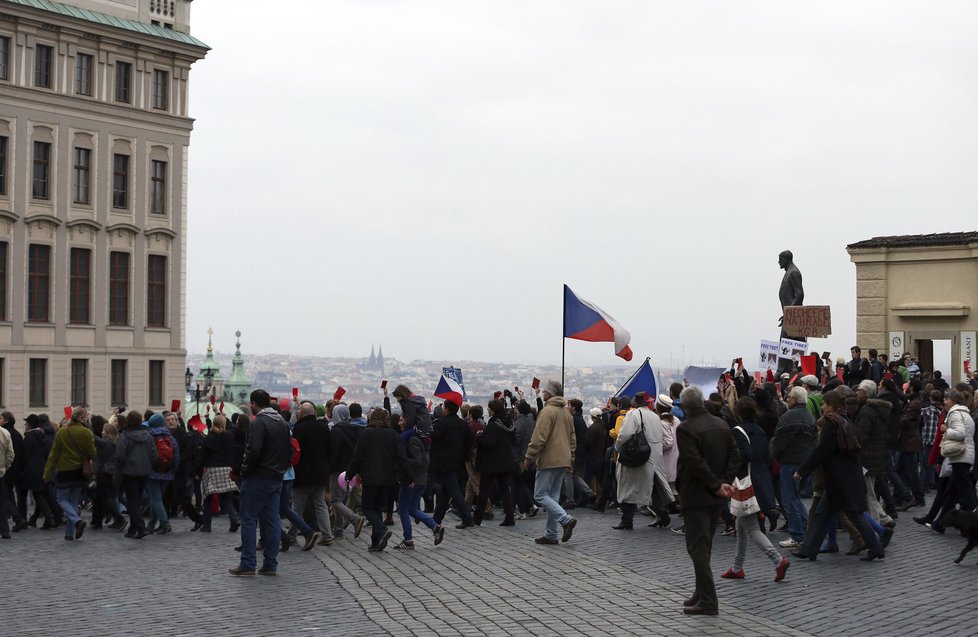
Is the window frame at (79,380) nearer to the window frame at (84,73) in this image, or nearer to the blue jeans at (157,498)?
the window frame at (84,73)

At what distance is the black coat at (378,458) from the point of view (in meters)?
15.7

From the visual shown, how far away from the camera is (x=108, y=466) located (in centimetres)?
1867

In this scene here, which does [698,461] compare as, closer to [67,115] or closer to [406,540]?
[406,540]

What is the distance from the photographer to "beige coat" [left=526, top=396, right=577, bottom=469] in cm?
1675

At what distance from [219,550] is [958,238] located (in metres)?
19.1

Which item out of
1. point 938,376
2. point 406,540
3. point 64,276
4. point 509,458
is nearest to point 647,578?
point 406,540

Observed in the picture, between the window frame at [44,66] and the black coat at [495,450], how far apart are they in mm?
39090

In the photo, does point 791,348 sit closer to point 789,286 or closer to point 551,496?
point 789,286

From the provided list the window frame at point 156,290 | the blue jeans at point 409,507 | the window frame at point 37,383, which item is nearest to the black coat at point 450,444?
the blue jeans at point 409,507

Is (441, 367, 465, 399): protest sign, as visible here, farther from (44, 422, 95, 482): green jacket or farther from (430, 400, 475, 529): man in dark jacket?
(44, 422, 95, 482): green jacket

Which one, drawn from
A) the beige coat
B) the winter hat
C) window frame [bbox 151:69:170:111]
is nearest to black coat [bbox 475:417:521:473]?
the beige coat

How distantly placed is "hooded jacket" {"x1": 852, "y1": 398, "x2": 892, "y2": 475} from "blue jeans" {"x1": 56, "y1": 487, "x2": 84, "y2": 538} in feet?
33.6

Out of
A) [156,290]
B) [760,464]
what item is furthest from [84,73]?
[760,464]

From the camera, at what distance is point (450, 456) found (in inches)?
715
